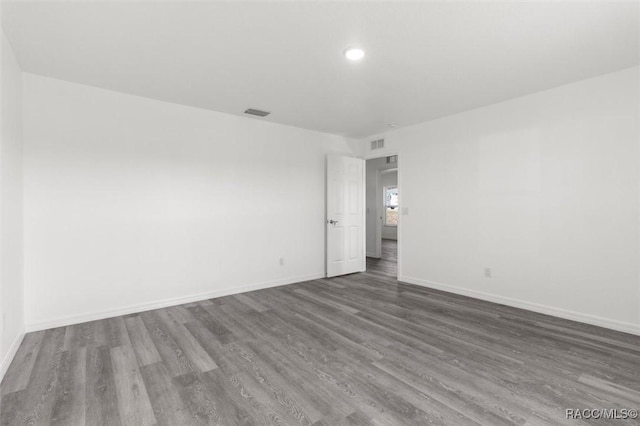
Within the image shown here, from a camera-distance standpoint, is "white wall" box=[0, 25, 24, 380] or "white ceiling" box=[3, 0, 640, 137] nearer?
"white ceiling" box=[3, 0, 640, 137]

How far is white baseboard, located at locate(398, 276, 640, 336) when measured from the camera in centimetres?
295

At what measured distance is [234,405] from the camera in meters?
1.87

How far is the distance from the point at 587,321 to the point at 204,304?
14.3 ft

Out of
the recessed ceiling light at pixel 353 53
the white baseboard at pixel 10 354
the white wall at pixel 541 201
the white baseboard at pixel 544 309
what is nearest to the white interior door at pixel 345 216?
the white wall at pixel 541 201

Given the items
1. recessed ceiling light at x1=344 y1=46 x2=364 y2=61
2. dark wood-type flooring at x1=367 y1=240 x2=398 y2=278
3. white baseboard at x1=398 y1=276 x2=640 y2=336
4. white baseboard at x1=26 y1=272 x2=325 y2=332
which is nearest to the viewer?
recessed ceiling light at x1=344 y1=46 x2=364 y2=61

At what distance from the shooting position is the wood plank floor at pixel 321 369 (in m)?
1.80

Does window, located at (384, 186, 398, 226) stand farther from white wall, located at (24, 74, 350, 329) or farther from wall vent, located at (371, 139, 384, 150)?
white wall, located at (24, 74, 350, 329)

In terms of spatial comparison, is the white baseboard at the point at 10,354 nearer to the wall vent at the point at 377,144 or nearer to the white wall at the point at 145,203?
the white wall at the point at 145,203

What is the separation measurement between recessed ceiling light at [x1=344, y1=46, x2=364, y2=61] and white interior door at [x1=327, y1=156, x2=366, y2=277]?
267 cm

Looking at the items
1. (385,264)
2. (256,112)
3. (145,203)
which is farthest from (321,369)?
(385,264)

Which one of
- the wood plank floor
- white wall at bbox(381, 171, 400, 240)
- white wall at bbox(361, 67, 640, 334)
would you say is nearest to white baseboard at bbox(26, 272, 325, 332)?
the wood plank floor

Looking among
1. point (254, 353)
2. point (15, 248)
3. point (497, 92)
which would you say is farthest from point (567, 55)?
point (15, 248)

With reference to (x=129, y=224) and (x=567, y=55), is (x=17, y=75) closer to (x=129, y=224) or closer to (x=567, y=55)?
(x=129, y=224)

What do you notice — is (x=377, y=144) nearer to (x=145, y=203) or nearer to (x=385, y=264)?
(x=385, y=264)
